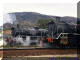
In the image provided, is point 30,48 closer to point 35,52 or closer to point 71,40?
point 35,52

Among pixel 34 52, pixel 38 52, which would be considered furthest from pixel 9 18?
pixel 38 52

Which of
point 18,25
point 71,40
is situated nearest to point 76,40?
point 71,40

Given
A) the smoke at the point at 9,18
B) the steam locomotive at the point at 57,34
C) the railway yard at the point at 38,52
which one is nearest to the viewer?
the railway yard at the point at 38,52

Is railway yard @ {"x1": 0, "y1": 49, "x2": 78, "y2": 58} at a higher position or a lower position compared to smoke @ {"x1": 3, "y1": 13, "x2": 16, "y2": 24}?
lower

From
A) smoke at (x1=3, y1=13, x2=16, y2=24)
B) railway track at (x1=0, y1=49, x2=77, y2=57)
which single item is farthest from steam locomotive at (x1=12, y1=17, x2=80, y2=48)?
smoke at (x1=3, y1=13, x2=16, y2=24)

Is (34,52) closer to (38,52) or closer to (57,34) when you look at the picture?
(38,52)

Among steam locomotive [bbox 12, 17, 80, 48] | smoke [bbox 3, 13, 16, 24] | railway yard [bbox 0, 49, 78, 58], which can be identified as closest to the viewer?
railway yard [bbox 0, 49, 78, 58]

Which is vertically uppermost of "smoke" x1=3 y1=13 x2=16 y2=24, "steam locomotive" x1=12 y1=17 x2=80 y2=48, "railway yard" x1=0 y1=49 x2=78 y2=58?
"smoke" x1=3 y1=13 x2=16 y2=24

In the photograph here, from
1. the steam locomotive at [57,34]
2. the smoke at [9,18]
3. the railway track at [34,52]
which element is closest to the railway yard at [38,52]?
the railway track at [34,52]

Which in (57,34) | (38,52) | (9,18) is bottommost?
(38,52)

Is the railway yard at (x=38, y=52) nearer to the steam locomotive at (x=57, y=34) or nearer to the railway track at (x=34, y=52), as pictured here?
the railway track at (x=34, y=52)

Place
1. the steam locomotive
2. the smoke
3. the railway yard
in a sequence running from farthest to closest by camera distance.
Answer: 1. the steam locomotive
2. the smoke
3. the railway yard

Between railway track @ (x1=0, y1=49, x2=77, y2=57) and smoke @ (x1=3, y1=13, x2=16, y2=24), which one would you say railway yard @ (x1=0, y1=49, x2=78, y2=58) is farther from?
smoke @ (x1=3, y1=13, x2=16, y2=24)

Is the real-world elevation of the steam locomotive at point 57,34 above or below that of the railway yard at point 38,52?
above
